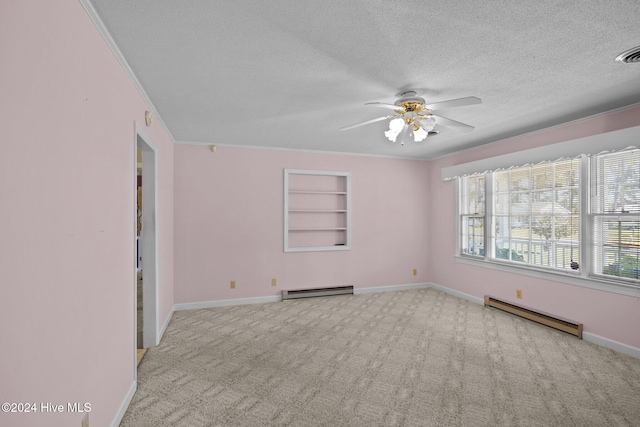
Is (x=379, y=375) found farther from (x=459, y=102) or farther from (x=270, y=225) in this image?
(x=270, y=225)

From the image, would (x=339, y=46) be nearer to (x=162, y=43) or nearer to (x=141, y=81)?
(x=162, y=43)

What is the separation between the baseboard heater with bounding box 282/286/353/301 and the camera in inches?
206

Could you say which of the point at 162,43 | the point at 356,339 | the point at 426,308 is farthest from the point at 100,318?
the point at 426,308

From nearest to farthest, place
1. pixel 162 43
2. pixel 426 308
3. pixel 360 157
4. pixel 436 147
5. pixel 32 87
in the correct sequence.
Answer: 1. pixel 32 87
2. pixel 162 43
3. pixel 426 308
4. pixel 436 147
5. pixel 360 157

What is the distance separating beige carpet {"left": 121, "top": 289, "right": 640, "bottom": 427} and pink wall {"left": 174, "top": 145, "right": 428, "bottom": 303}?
0.87 m

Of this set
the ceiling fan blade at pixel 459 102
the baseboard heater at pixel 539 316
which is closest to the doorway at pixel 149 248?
the ceiling fan blade at pixel 459 102

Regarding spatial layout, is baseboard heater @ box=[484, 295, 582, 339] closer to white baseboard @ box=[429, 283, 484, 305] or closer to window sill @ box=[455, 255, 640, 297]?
white baseboard @ box=[429, 283, 484, 305]

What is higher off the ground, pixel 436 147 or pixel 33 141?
pixel 436 147

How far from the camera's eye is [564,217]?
389 cm

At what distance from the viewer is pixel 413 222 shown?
613cm

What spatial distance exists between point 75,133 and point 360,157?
4670 millimetres

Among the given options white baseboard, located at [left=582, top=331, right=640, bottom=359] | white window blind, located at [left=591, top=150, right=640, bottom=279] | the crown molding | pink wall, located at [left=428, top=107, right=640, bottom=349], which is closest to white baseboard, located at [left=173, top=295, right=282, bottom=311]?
the crown molding

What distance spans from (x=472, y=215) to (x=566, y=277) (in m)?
1.69

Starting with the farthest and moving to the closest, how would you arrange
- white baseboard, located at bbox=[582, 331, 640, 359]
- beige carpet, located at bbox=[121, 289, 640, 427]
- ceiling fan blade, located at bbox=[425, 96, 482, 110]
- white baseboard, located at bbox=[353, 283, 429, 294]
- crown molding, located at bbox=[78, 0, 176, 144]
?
white baseboard, located at bbox=[353, 283, 429, 294], white baseboard, located at bbox=[582, 331, 640, 359], ceiling fan blade, located at bbox=[425, 96, 482, 110], beige carpet, located at bbox=[121, 289, 640, 427], crown molding, located at bbox=[78, 0, 176, 144]
